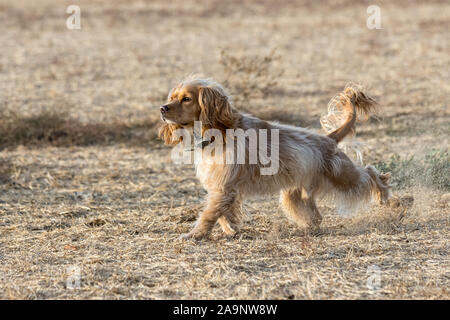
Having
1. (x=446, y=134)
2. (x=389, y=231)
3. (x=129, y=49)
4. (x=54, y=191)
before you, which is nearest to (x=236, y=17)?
(x=129, y=49)

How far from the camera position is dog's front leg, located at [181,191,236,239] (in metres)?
6.47

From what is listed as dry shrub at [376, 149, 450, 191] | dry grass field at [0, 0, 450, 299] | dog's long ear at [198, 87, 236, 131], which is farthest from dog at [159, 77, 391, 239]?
dry shrub at [376, 149, 450, 191]

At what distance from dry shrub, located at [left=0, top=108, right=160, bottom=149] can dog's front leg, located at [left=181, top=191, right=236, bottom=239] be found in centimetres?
459

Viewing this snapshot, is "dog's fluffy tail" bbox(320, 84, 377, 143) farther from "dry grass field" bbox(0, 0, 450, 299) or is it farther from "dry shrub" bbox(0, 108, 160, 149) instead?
"dry shrub" bbox(0, 108, 160, 149)

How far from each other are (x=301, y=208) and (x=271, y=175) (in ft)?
2.14

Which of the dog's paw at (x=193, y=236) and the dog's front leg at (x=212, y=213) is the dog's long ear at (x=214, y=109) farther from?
the dog's paw at (x=193, y=236)

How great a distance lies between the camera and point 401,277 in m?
5.37

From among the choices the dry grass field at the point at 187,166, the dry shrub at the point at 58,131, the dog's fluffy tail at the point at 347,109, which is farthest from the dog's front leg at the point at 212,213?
the dry shrub at the point at 58,131

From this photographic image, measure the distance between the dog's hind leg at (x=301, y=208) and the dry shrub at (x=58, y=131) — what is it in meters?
4.28

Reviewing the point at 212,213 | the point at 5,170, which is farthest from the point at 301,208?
the point at 5,170

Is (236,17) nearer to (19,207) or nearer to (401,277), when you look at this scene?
(19,207)

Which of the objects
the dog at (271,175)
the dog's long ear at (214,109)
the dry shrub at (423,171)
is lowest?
the dry shrub at (423,171)

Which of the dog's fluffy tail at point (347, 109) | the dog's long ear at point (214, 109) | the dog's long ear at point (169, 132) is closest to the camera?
the dog's long ear at point (214, 109)

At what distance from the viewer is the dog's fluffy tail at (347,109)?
726 centimetres
